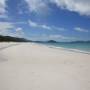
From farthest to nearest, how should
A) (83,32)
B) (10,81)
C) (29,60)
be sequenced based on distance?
(29,60), (83,32), (10,81)

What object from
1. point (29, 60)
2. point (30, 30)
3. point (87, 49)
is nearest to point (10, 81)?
point (29, 60)

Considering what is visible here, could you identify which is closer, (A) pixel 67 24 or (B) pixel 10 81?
(B) pixel 10 81

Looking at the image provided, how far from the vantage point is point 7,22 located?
209 cm

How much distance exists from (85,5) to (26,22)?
777 mm

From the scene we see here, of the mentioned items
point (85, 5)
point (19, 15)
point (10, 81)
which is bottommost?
point (10, 81)

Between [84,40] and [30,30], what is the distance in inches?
27.6

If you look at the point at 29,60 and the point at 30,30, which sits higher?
the point at 30,30

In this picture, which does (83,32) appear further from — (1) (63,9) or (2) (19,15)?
(2) (19,15)

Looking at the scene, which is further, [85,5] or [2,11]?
[2,11]

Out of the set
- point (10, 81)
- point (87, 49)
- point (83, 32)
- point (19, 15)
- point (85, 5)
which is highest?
point (85, 5)

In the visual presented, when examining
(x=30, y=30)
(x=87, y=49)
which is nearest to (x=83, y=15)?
(x=87, y=49)

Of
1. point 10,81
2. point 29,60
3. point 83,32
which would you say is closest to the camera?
point 10,81

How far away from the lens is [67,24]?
1.97 m

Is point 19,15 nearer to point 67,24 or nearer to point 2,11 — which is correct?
point 2,11
